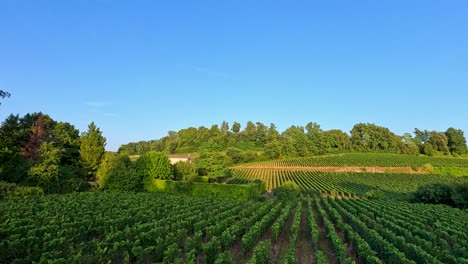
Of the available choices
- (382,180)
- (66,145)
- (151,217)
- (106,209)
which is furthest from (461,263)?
(382,180)

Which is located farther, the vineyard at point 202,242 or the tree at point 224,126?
the tree at point 224,126

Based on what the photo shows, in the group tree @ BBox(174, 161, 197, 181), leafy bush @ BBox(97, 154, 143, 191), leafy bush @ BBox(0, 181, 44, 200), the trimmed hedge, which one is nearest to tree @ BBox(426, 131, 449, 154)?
the trimmed hedge

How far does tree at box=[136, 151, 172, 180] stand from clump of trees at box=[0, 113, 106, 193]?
23.7 feet

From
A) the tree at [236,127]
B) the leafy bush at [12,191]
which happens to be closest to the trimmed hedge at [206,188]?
the leafy bush at [12,191]

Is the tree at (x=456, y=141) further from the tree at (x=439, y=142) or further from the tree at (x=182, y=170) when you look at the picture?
the tree at (x=182, y=170)

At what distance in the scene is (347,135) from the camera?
121188mm

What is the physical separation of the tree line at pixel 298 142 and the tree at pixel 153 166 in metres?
55.0

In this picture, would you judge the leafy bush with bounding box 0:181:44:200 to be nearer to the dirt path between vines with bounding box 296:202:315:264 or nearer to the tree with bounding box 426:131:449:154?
the dirt path between vines with bounding box 296:202:315:264

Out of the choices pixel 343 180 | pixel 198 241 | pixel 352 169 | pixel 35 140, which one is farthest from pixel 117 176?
pixel 352 169

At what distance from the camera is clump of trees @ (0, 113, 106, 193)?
35156 mm

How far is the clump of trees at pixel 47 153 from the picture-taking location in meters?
35.2

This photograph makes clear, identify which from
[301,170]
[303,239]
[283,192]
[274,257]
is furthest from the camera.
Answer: [301,170]

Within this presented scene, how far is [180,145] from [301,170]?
56995mm

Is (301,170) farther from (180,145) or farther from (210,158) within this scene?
(180,145)
